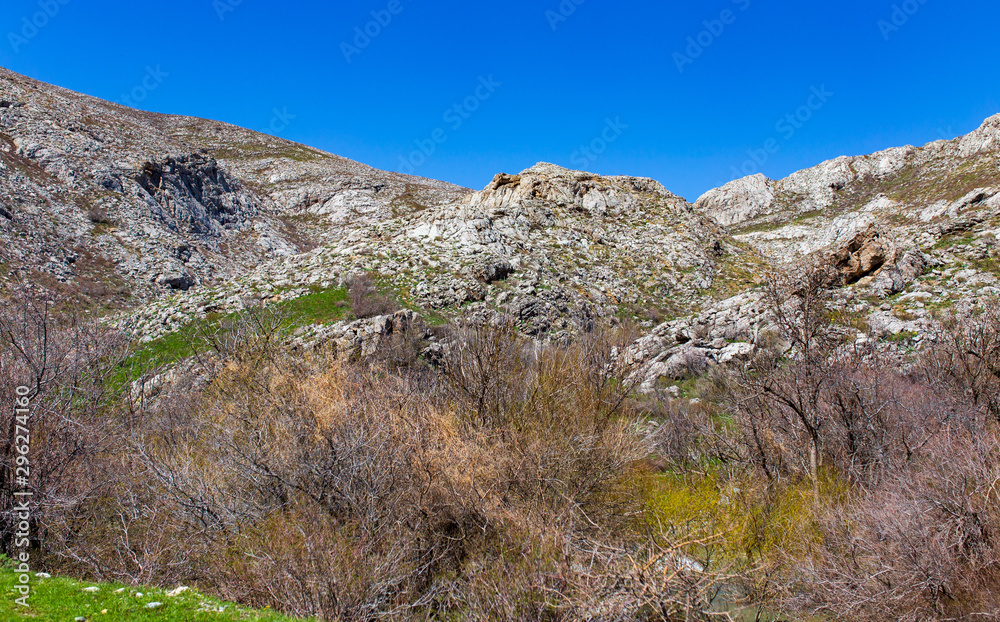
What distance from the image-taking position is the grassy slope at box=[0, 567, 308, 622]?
4.93 meters

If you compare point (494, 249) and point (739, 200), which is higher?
point (739, 200)

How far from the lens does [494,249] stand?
23.2 m

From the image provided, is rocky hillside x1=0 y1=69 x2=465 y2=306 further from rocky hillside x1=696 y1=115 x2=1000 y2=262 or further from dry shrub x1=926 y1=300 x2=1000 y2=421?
rocky hillside x1=696 y1=115 x2=1000 y2=262

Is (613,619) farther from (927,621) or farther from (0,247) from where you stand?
(0,247)

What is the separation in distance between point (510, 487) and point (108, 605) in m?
6.10

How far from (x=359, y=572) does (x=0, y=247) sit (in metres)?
29.0

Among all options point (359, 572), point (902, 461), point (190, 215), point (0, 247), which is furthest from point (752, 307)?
point (190, 215)

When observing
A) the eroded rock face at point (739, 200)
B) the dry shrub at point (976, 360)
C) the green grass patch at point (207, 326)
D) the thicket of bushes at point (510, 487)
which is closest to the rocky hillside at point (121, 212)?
the green grass patch at point (207, 326)

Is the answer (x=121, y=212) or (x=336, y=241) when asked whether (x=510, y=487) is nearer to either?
(x=336, y=241)

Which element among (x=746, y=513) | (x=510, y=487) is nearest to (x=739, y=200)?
(x=746, y=513)

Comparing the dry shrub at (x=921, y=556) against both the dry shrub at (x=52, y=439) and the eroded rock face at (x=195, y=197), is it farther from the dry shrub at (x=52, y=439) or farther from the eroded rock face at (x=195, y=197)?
the eroded rock face at (x=195, y=197)

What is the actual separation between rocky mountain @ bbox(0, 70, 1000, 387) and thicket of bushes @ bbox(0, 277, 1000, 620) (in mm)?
3956

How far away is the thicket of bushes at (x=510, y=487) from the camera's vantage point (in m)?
6.66

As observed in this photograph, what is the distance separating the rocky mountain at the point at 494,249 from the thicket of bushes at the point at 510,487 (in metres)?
3.96
